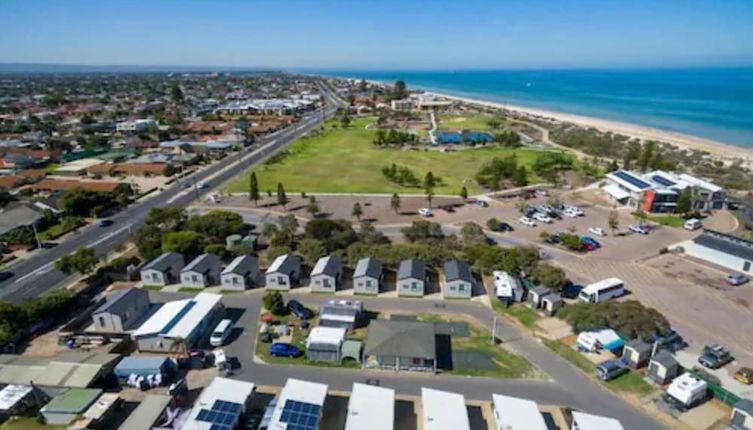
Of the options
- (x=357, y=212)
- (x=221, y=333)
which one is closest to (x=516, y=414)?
(x=221, y=333)

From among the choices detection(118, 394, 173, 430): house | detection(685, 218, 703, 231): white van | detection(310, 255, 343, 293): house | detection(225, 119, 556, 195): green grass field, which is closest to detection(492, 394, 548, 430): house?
detection(118, 394, 173, 430): house

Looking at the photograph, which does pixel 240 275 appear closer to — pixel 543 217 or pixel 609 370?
pixel 609 370

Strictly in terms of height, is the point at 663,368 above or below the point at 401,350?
above

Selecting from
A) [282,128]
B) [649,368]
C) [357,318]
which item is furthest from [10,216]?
[282,128]

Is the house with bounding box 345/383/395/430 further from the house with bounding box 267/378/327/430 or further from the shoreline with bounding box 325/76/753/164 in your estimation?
the shoreline with bounding box 325/76/753/164

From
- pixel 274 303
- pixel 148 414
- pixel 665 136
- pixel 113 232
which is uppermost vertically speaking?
pixel 665 136

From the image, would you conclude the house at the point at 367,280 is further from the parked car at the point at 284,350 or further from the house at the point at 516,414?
the house at the point at 516,414
